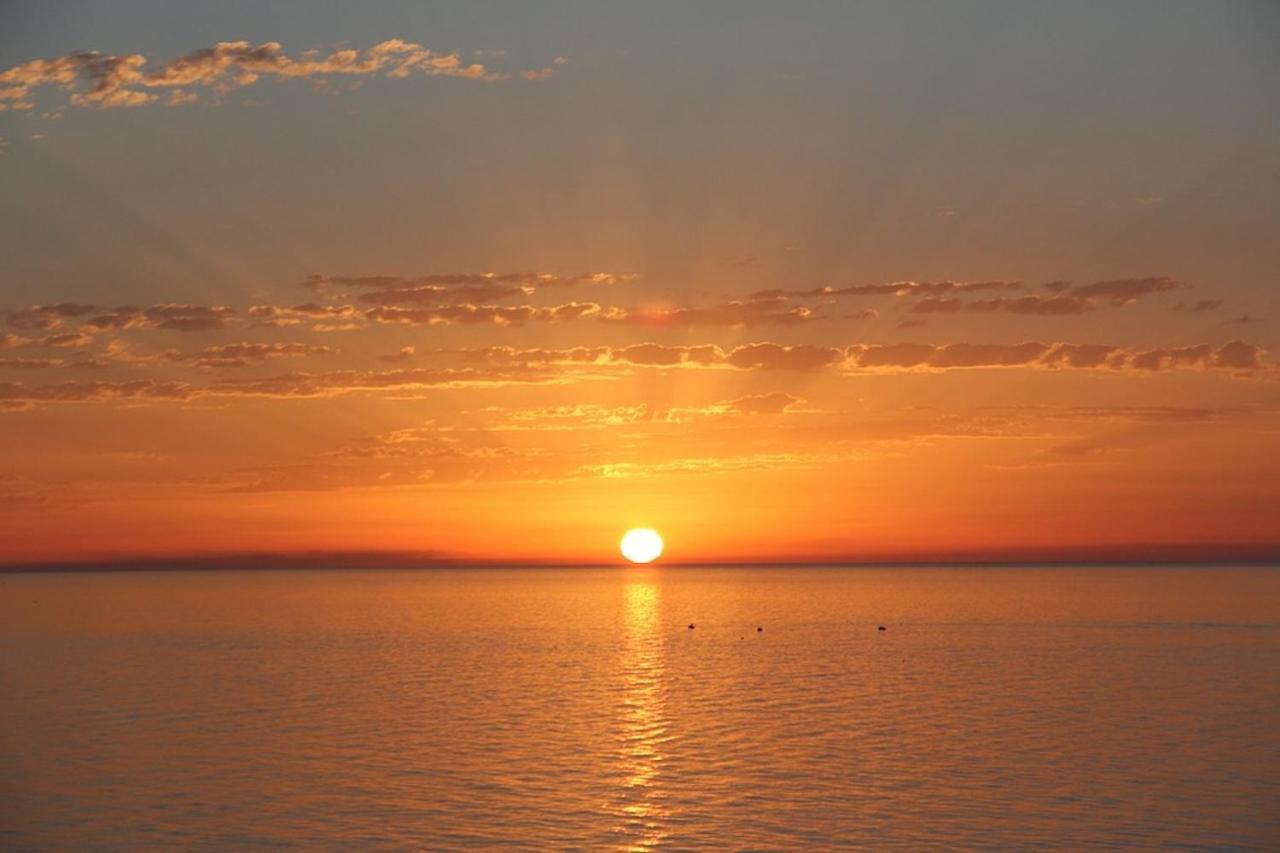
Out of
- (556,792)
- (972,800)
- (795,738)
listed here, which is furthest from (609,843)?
(795,738)

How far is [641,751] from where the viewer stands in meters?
52.8

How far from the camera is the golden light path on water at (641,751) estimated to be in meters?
38.4

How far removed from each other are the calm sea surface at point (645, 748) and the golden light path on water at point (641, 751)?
175 millimetres

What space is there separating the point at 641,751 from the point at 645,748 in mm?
835

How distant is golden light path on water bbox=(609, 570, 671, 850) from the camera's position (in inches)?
1512

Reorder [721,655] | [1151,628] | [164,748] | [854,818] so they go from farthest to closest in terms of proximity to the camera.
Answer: [1151,628]
[721,655]
[164,748]
[854,818]

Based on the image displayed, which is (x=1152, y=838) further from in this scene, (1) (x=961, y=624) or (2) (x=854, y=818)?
(1) (x=961, y=624)

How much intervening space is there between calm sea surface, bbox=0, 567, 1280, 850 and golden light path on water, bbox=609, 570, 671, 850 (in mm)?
175

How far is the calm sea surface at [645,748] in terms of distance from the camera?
127 ft

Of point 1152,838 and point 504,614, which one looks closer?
point 1152,838

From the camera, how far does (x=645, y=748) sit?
53656 mm

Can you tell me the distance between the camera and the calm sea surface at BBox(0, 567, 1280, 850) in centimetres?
3859

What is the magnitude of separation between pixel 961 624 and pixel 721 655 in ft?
186

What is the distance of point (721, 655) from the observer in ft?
356
